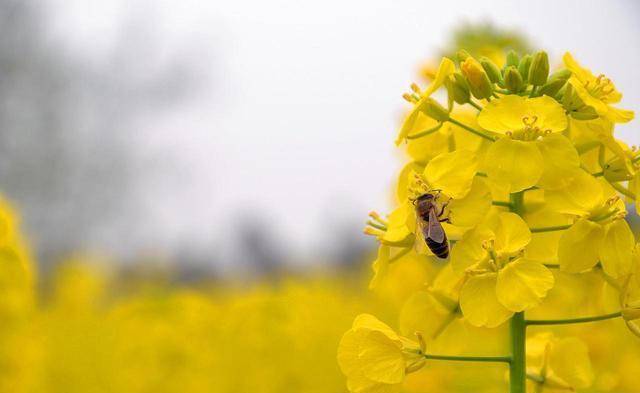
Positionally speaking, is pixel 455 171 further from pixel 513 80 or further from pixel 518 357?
pixel 518 357

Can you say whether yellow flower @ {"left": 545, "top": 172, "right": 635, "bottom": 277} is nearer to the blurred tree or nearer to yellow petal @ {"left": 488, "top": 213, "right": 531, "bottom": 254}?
yellow petal @ {"left": 488, "top": 213, "right": 531, "bottom": 254}

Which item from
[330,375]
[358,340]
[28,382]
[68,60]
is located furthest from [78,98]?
[358,340]

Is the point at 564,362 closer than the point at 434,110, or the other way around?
the point at 434,110

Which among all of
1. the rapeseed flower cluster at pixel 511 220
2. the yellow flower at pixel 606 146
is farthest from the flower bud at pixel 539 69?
the yellow flower at pixel 606 146

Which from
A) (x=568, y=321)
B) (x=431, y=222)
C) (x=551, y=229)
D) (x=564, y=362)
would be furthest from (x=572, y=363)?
(x=431, y=222)

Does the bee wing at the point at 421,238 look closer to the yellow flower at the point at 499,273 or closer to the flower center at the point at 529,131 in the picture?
the yellow flower at the point at 499,273

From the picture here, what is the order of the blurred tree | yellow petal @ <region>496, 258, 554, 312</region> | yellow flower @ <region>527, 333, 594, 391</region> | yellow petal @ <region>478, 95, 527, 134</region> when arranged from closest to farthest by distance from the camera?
yellow petal @ <region>496, 258, 554, 312</region> < yellow petal @ <region>478, 95, 527, 134</region> < yellow flower @ <region>527, 333, 594, 391</region> < the blurred tree

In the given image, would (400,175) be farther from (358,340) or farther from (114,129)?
(114,129)

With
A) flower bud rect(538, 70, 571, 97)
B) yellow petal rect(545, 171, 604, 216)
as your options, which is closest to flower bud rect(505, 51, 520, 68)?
flower bud rect(538, 70, 571, 97)
